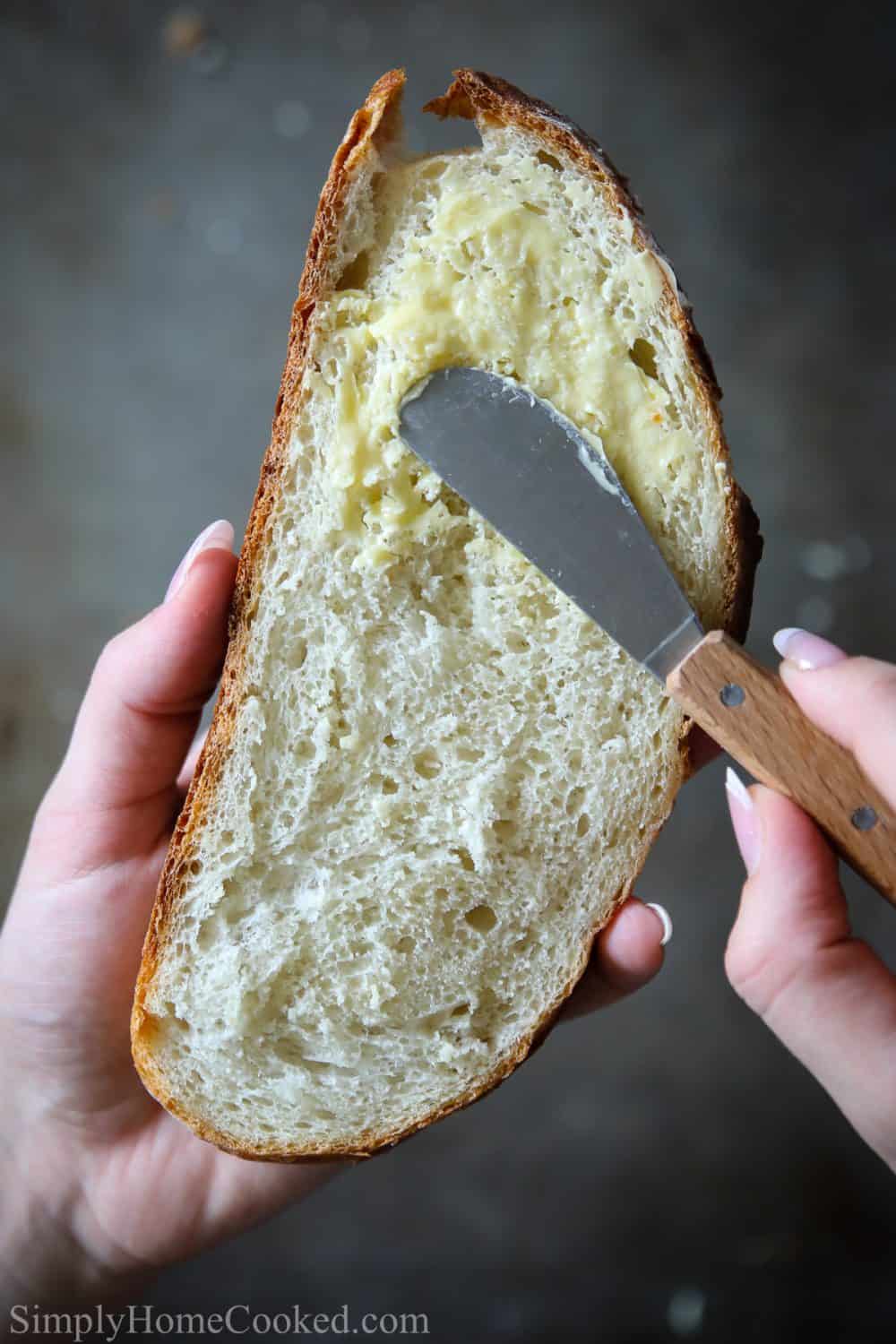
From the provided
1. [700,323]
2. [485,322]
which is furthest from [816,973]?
[700,323]

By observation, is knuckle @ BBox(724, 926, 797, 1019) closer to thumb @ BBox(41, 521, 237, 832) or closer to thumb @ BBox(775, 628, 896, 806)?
thumb @ BBox(775, 628, 896, 806)

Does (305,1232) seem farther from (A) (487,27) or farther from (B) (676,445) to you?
(A) (487,27)

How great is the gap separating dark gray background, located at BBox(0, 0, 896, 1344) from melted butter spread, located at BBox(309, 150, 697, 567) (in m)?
1.11

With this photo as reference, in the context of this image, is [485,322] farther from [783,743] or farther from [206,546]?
[783,743]

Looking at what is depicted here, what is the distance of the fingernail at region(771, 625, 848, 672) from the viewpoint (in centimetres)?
122

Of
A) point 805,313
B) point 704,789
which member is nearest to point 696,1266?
point 704,789

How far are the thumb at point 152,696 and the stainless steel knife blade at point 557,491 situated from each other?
0.37 m

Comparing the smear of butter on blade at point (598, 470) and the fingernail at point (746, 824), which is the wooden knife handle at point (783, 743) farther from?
the smear of butter on blade at point (598, 470)

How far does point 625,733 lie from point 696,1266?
151 cm

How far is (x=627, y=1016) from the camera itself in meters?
2.31

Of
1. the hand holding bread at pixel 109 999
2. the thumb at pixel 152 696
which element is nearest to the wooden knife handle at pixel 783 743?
the hand holding bread at pixel 109 999

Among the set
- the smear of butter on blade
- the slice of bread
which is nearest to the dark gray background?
the slice of bread

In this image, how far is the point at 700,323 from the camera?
232cm

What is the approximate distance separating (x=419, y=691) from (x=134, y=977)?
685 millimetres
